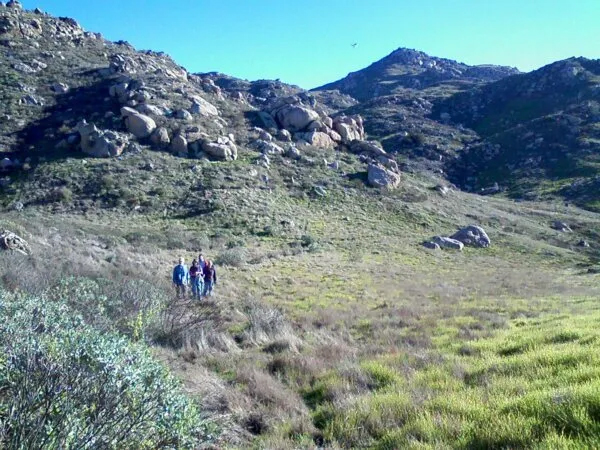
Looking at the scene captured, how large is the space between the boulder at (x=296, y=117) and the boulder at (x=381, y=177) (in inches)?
480

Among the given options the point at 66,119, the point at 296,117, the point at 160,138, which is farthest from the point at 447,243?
the point at 66,119

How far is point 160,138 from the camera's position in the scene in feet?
149

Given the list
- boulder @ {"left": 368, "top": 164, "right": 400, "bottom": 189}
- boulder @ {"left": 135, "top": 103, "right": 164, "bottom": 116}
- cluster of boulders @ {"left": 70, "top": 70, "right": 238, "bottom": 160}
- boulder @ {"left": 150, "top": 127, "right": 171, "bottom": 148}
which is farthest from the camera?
boulder @ {"left": 368, "top": 164, "right": 400, "bottom": 189}

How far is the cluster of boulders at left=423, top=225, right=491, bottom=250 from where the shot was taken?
36.8m

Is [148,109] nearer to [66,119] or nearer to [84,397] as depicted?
[66,119]

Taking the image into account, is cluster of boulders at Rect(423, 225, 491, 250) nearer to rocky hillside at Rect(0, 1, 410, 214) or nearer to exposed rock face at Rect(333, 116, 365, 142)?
rocky hillside at Rect(0, 1, 410, 214)

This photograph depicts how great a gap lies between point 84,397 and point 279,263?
21.5 meters

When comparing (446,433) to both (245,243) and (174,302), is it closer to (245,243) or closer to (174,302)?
(174,302)

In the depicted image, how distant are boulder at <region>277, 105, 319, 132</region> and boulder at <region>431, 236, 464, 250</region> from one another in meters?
26.5

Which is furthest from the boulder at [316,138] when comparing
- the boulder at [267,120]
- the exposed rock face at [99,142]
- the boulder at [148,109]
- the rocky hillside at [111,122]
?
the exposed rock face at [99,142]

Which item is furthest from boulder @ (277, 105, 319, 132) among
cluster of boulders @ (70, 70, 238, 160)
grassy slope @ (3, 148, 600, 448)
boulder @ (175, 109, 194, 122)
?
grassy slope @ (3, 148, 600, 448)

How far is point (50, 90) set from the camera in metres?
51.7

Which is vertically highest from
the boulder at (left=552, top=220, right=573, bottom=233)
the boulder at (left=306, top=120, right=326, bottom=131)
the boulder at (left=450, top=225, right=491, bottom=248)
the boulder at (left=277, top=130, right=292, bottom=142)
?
the boulder at (left=306, top=120, right=326, bottom=131)

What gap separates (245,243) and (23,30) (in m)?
52.9
